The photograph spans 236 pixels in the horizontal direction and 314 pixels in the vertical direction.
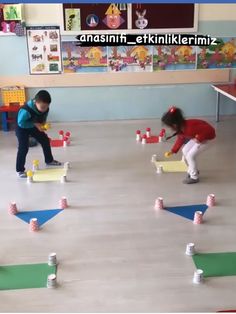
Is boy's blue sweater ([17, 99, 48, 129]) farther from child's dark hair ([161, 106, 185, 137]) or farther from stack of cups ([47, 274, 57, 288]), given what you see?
stack of cups ([47, 274, 57, 288])

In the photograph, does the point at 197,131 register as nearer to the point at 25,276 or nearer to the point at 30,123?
the point at 30,123

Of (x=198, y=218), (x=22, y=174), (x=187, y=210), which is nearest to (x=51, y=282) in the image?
(x=198, y=218)

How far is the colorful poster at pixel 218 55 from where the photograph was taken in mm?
5293

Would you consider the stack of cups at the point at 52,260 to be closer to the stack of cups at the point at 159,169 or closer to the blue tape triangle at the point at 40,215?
the blue tape triangle at the point at 40,215

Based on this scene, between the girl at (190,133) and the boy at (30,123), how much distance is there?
1.12 m

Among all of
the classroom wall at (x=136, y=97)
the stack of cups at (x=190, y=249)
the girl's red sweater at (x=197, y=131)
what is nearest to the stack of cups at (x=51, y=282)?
the stack of cups at (x=190, y=249)

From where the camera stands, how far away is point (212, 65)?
5.38m

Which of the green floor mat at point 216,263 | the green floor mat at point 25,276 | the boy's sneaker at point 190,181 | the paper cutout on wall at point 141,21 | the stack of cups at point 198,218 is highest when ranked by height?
the paper cutout on wall at point 141,21

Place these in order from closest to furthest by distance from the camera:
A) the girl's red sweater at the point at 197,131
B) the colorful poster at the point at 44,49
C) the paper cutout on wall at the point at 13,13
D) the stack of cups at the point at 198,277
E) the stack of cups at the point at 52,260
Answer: the stack of cups at the point at 198,277
the stack of cups at the point at 52,260
the girl's red sweater at the point at 197,131
the paper cutout on wall at the point at 13,13
the colorful poster at the point at 44,49

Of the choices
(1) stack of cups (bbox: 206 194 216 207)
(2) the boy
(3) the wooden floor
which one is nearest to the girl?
(3) the wooden floor

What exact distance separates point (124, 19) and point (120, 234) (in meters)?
3.51

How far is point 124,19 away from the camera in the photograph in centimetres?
502

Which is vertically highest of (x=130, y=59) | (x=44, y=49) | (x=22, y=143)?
(x=44, y=49)

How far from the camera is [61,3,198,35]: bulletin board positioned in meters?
4.98
